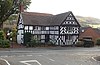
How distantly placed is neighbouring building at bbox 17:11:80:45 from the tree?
319 centimetres

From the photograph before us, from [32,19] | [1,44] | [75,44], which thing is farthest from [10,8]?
[75,44]

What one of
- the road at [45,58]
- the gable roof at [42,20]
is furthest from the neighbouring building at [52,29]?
the road at [45,58]

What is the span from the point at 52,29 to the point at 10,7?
12287 millimetres

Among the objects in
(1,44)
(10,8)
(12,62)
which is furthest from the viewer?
(10,8)

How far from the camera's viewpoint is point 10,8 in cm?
6312

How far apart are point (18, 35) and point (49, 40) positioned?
8294 mm

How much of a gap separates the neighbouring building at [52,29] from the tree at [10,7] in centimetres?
319

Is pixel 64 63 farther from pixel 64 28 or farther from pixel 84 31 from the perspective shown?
pixel 84 31

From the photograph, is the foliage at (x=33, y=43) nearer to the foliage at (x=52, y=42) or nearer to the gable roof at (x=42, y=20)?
the foliage at (x=52, y=42)

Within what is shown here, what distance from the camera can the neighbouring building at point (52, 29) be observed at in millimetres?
63781

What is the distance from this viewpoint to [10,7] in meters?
62.0

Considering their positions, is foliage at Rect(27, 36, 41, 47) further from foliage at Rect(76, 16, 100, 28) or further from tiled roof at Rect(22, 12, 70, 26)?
foliage at Rect(76, 16, 100, 28)

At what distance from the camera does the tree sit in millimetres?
60562

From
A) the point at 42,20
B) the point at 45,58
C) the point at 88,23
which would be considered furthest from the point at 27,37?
the point at 88,23
